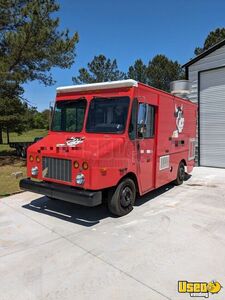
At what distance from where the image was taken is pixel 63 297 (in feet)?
9.39

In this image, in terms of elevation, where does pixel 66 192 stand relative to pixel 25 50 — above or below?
below

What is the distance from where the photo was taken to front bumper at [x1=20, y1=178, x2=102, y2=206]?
4.48 metres

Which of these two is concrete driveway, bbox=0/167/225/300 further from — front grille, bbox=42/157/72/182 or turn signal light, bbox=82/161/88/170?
turn signal light, bbox=82/161/88/170

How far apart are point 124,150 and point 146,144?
935 millimetres

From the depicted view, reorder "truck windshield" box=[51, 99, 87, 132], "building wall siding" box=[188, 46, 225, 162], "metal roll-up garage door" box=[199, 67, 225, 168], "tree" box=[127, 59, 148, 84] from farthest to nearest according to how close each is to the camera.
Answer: "tree" box=[127, 59, 148, 84] → "metal roll-up garage door" box=[199, 67, 225, 168] → "building wall siding" box=[188, 46, 225, 162] → "truck windshield" box=[51, 99, 87, 132]

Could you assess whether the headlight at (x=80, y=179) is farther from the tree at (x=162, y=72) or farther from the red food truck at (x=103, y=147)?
the tree at (x=162, y=72)

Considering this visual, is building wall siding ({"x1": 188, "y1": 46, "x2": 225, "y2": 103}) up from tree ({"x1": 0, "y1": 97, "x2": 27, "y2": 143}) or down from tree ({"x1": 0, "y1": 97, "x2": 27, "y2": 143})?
up

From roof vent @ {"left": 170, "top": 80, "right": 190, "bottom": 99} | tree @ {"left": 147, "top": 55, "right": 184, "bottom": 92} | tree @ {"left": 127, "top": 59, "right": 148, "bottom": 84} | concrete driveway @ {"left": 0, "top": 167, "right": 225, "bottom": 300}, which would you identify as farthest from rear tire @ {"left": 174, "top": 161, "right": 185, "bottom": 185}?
tree @ {"left": 127, "top": 59, "right": 148, "bottom": 84}

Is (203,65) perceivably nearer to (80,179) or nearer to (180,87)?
(180,87)

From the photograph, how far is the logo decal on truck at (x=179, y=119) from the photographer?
7324 millimetres

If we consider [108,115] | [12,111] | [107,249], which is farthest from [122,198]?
[12,111]

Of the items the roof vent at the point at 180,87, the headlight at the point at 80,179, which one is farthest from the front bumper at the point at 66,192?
the roof vent at the point at 180,87

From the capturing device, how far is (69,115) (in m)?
5.93

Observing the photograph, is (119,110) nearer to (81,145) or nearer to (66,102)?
(81,145)
